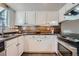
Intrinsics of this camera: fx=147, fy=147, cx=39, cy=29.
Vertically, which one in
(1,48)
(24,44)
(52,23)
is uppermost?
(52,23)

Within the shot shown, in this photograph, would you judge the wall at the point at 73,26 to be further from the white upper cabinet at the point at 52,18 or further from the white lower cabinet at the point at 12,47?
the white lower cabinet at the point at 12,47

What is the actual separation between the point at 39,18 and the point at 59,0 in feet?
16.2

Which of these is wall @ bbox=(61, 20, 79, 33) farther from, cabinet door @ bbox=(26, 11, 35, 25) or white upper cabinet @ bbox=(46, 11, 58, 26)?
cabinet door @ bbox=(26, 11, 35, 25)

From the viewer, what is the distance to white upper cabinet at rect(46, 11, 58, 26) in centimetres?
567

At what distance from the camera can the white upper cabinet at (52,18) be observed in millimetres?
5668

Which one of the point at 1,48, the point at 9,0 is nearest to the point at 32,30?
the point at 1,48

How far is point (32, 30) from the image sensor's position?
5949 millimetres

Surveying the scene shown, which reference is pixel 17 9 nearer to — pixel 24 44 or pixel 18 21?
pixel 18 21

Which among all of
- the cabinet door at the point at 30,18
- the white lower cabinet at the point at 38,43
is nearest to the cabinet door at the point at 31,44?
the white lower cabinet at the point at 38,43

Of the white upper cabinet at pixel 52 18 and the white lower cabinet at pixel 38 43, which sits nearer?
the white lower cabinet at pixel 38 43

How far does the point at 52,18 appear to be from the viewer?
5.70 meters

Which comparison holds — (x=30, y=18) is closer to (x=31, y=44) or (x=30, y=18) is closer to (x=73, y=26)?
(x=31, y=44)

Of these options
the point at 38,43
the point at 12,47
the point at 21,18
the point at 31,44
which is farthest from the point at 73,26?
the point at 21,18

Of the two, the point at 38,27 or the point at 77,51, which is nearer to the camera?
the point at 77,51
